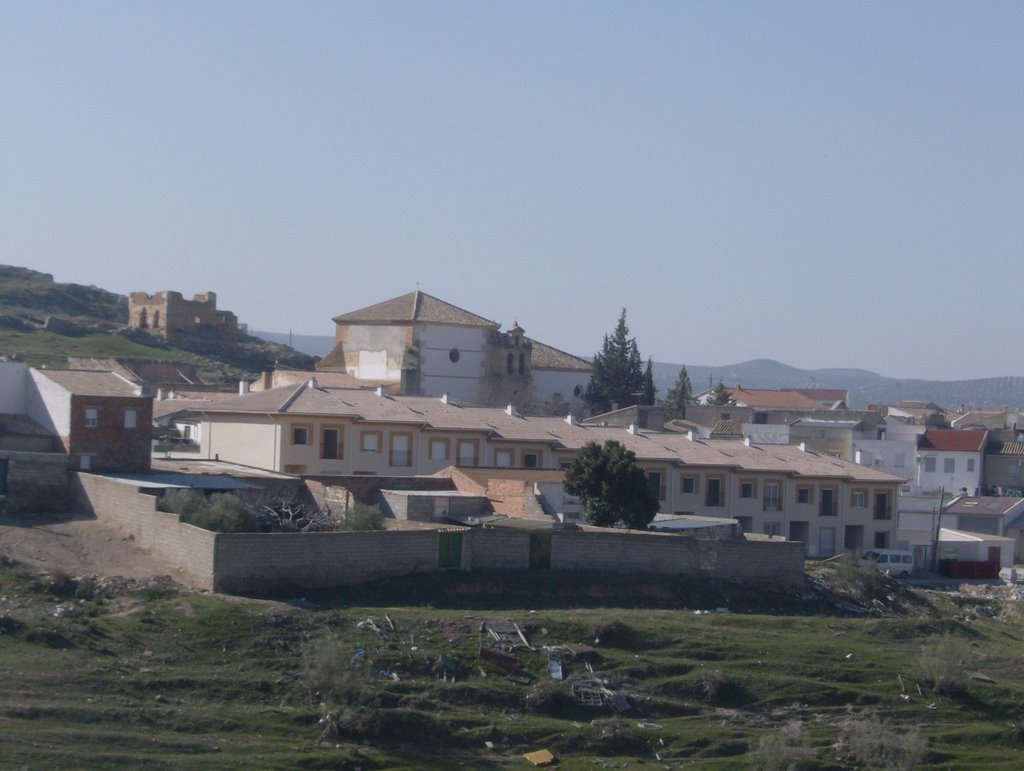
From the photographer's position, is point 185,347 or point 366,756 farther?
point 185,347

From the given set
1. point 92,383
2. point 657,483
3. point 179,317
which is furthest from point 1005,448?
point 179,317

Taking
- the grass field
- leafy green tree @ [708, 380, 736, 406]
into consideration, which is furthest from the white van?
leafy green tree @ [708, 380, 736, 406]

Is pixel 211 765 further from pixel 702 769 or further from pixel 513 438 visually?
pixel 513 438

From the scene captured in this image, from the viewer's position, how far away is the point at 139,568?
30.1 metres

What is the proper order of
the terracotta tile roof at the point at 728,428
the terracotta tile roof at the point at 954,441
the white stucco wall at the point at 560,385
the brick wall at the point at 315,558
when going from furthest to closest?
the white stucco wall at the point at 560,385
the terracotta tile roof at the point at 954,441
the terracotta tile roof at the point at 728,428
the brick wall at the point at 315,558

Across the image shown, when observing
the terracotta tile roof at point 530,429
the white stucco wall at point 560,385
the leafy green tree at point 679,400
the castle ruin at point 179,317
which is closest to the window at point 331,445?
the terracotta tile roof at point 530,429

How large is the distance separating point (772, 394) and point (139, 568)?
267 feet

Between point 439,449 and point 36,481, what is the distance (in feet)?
48.5

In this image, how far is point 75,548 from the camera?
31234 mm

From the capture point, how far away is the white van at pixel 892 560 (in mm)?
47656

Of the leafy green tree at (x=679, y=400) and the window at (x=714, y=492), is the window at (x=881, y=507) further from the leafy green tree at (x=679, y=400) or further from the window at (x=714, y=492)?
the leafy green tree at (x=679, y=400)

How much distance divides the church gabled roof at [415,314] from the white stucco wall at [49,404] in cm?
2931

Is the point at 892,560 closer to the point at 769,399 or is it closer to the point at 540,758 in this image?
the point at 540,758

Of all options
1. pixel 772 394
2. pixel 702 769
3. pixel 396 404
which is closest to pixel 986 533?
pixel 396 404
